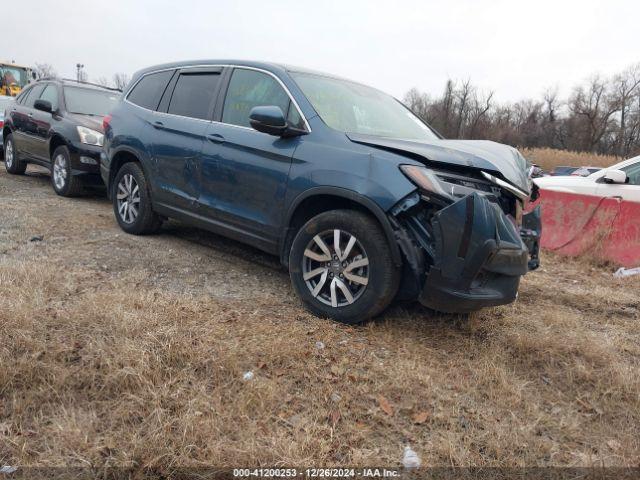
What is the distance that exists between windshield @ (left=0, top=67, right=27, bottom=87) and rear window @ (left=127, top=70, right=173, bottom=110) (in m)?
18.4

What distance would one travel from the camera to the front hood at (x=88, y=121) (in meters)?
6.97

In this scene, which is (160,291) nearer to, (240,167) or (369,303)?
(240,167)

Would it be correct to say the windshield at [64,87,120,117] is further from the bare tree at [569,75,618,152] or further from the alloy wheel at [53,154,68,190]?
the bare tree at [569,75,618,152]

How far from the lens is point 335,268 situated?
10.8 ft

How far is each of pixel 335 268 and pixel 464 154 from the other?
1.13 m

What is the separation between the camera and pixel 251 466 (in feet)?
6.57

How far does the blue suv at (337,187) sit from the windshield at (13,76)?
19.0 metres

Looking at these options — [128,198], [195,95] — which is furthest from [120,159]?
[195,95]

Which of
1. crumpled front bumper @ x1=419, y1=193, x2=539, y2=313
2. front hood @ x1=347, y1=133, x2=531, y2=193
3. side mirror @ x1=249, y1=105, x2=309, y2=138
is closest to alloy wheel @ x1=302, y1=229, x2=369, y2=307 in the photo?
crumpled front bumper @ x1=419, y1=193, x2=539, y2=313

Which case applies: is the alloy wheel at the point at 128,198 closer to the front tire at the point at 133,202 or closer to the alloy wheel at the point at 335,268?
the front tire at the point at 133,202

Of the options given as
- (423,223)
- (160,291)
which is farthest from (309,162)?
(160,291)

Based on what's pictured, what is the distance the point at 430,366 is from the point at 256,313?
1229 millimetres

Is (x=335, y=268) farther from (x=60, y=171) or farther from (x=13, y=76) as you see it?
(x=13, y=76)

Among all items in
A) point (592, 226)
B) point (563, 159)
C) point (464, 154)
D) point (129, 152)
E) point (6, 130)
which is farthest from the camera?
point (563, 159)
